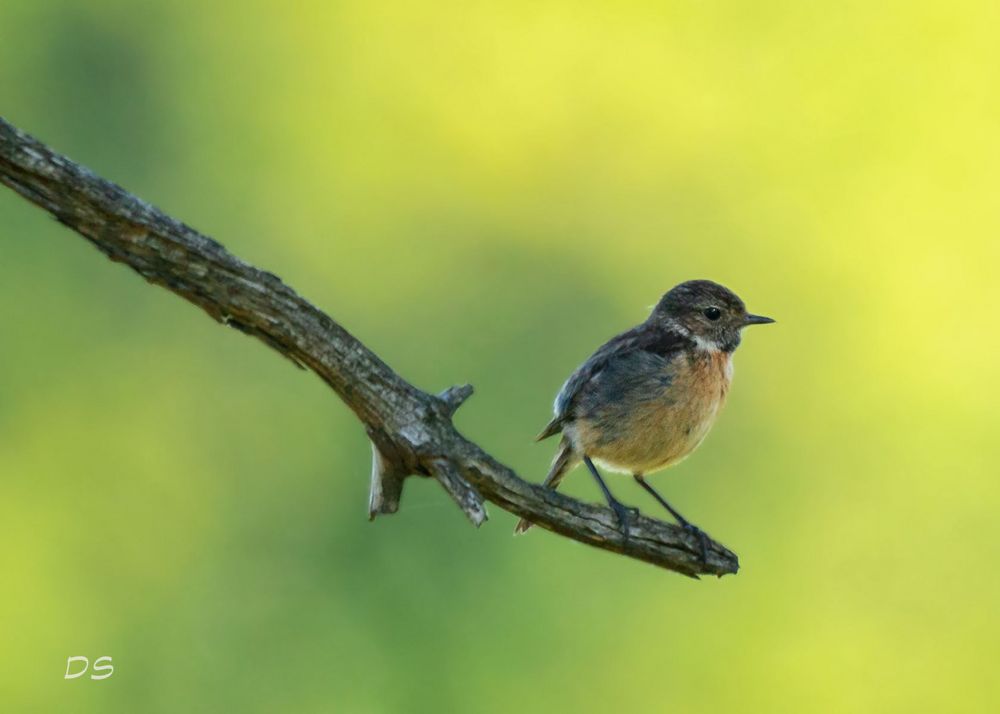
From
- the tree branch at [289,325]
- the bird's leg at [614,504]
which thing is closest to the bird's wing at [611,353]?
the bird's leg at [614,504]

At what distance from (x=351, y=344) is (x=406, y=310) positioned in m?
8.01

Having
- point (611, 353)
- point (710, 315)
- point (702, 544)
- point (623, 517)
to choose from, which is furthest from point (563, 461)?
point (623, 517)

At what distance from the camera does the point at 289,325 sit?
3977 mm

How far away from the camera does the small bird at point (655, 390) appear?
21.2 feet

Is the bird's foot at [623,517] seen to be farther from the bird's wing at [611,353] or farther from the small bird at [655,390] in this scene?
the bird's wing at [611,353]

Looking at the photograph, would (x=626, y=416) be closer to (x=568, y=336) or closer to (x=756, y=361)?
(x=568, y=336)

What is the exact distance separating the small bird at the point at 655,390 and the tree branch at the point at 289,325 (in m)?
1.85

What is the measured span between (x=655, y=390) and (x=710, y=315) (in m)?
0.68

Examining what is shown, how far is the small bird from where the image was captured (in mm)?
6469

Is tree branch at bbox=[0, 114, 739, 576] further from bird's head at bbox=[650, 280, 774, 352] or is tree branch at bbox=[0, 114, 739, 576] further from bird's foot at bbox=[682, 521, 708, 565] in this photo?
bird's head at bbox=[650, 280, 774, 352]

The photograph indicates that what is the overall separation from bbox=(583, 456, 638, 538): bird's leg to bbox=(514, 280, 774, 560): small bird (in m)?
0.01

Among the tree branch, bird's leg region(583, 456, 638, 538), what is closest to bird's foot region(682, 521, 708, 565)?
bird's leg region(583, 456, 638, 538)

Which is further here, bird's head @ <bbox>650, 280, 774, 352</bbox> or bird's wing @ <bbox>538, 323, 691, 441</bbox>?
bird's head @ <bbox>650, 280, 774, 352</bbox>

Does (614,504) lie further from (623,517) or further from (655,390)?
(655,390)
